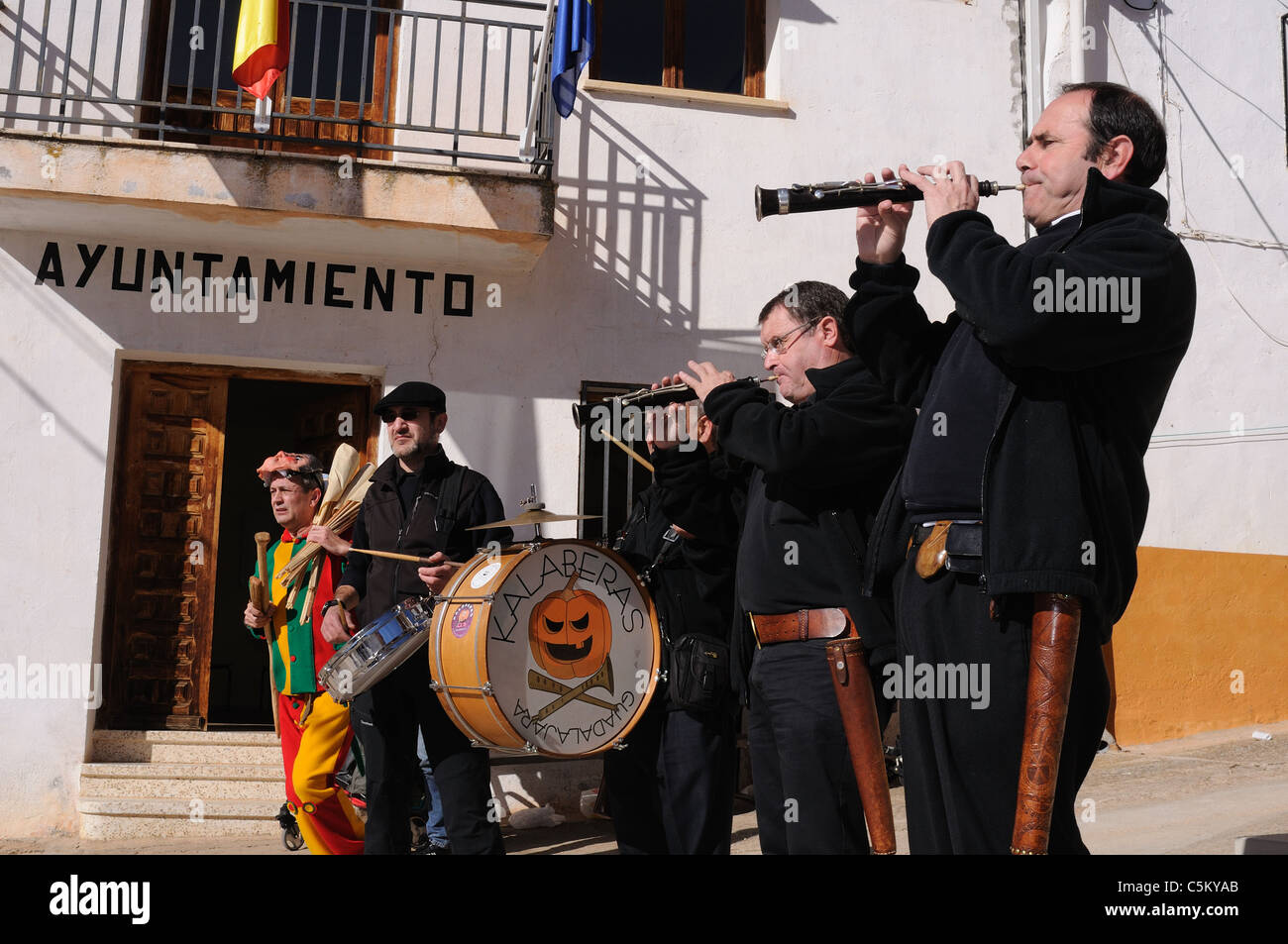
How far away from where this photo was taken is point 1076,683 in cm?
239

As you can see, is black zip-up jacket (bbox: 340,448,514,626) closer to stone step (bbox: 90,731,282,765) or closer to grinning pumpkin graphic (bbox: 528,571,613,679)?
grinning pumpkin graphic (bbox: 528,571,613,679)

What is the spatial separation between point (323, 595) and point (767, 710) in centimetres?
325

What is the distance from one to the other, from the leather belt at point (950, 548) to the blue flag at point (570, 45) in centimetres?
547

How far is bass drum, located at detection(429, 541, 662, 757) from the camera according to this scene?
14.9 feet

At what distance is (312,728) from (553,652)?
1.80 m

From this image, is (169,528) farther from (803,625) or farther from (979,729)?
(979,729)

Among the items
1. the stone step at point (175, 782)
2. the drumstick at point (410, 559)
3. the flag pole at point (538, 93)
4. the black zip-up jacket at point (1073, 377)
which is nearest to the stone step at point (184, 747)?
the stone step at point (175, 782)

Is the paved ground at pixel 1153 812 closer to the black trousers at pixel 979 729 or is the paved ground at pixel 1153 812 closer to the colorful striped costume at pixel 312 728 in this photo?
the colorful striped costume at pixel 312 728

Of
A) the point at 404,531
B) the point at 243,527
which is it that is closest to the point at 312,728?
the point at 404,531

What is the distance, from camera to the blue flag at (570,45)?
7.42m

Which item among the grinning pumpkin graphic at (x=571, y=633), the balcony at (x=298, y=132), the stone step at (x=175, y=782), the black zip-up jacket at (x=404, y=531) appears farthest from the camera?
the stone step at (x=175, y=782)

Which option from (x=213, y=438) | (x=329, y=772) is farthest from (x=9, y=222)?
(x=329, y=772)

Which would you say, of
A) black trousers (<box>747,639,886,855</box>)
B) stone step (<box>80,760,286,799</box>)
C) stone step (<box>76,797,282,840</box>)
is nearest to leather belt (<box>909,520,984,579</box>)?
black trousers (<box>747,639,886,855</box>)
